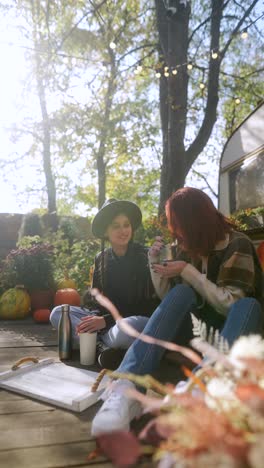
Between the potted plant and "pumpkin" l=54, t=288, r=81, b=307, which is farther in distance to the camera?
the potted plant

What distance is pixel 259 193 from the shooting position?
5.57m

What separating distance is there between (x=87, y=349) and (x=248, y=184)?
158 inches

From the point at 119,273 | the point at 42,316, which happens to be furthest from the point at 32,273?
the point at 119,273

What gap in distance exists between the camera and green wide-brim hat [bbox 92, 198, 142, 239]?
10.0 feet

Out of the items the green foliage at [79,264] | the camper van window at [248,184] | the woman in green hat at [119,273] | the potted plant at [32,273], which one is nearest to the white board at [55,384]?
the woman in green hat at [119,273]

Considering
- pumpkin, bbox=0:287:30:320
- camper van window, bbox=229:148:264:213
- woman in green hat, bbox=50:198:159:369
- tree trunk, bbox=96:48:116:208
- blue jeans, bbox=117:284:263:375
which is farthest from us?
tree trunk, bbox=96:48:116:208

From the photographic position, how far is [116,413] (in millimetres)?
1524

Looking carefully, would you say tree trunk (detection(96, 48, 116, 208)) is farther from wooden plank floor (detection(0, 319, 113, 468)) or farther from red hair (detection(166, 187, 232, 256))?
wooden plank floor (detection(0, 319, 113, 468))

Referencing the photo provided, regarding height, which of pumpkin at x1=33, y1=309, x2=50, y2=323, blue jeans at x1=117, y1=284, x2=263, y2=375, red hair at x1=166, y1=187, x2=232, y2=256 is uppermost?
red hair at x1=166, y1=187, x2=232, y2=256

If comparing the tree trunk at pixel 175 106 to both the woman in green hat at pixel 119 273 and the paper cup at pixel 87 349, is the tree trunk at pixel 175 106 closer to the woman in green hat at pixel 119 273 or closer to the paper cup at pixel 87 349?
the woman in green hat at pixel 119 273

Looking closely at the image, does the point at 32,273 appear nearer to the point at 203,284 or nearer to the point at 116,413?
the point at 203,284

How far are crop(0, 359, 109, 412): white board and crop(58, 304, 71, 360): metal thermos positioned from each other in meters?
0.16

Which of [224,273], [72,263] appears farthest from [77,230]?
[224,273]

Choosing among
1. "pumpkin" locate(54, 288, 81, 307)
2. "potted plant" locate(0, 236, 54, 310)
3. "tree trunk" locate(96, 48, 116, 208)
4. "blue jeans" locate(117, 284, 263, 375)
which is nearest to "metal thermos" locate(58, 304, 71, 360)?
"blue jeans" locate(117, 284, 263, 375)
